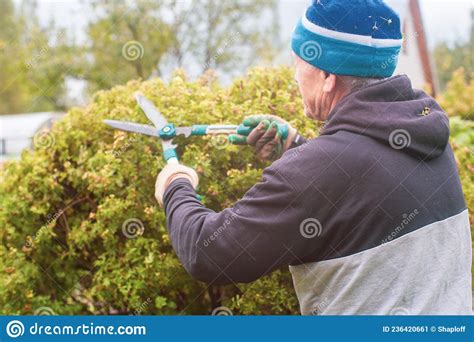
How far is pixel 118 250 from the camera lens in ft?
11.9

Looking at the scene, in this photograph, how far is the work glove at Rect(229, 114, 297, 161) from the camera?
3.03 meters

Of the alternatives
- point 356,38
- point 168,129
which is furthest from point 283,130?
point 356,38

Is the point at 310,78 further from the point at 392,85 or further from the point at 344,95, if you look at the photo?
the point at 392,85

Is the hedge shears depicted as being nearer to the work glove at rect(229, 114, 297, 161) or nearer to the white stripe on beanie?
the work glove at rect(229, 114, 297, 161)

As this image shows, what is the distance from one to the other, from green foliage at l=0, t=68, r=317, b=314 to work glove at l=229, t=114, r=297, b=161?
0.27 metres

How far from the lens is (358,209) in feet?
7.11

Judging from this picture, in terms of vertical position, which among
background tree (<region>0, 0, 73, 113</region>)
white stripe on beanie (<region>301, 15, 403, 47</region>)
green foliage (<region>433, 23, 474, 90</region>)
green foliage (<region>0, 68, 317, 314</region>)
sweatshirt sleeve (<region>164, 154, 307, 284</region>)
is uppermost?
white stripe on beanie (<region>301, 15, 403, 47</region>)

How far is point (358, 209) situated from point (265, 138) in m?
0.97

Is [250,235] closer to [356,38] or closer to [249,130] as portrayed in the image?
[356,38]

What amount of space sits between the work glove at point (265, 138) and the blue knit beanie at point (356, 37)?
635 millimetres

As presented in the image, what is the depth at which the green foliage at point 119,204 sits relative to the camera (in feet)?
A: 11.3

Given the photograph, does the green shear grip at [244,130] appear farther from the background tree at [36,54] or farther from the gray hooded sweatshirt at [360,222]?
the background tree at [36,54]

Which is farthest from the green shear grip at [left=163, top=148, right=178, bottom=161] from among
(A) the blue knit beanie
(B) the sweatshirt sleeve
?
(A) the blue knit beanie

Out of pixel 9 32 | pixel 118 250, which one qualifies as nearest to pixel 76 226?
pixel 118 250
